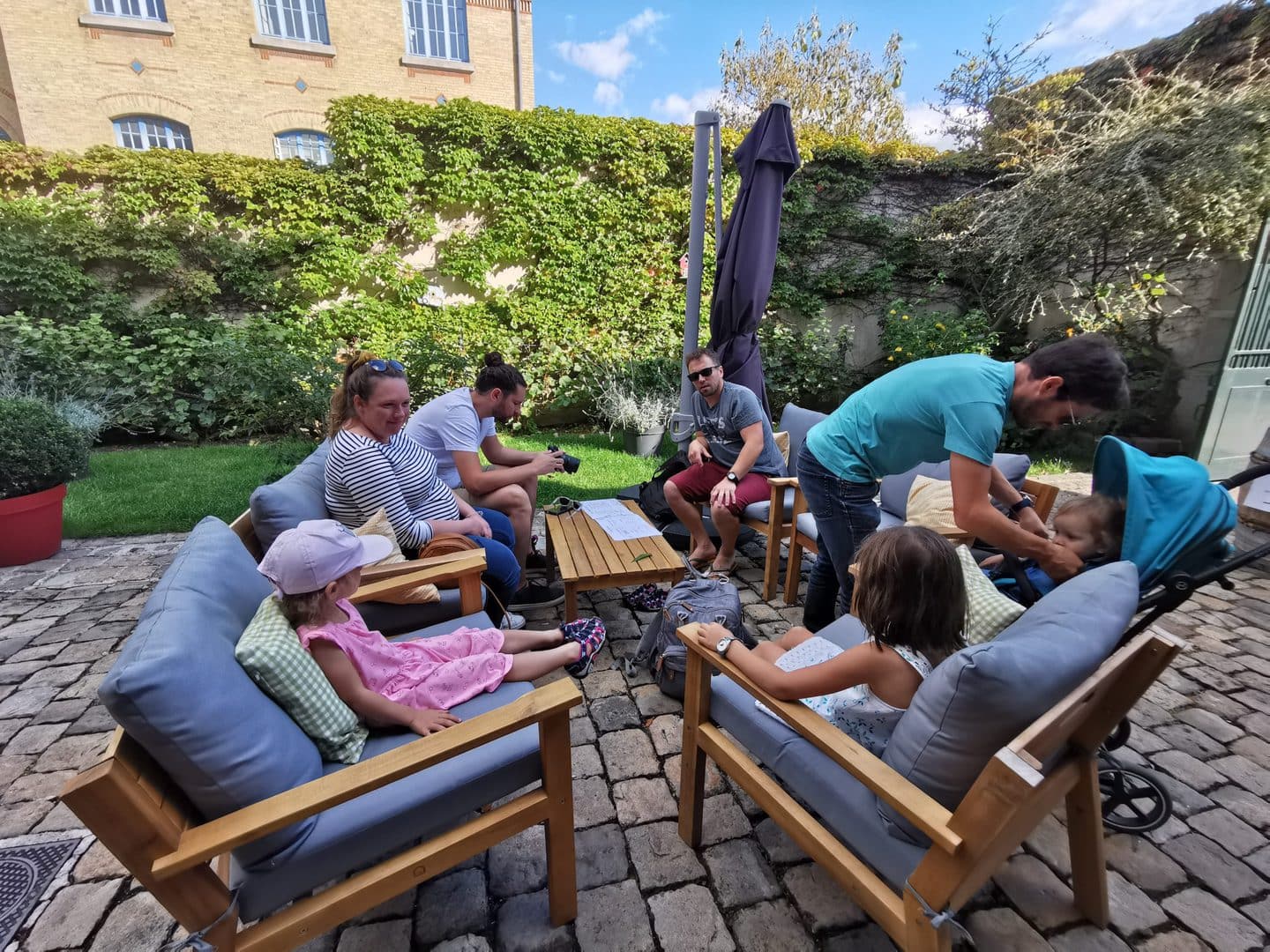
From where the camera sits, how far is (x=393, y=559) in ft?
7.66

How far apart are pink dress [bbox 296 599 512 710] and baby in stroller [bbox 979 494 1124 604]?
1.95 metres

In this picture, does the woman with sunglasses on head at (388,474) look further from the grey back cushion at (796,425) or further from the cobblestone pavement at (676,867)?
the grey back cushion at (796,425)

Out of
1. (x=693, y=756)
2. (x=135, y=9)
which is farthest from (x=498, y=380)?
(x=135, y=9)

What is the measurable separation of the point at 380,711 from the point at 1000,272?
29.0ft

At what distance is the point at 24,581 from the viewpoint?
3.41 metres

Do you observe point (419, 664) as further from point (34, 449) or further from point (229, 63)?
point (229, 63)

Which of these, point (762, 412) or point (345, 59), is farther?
point (345, 59)

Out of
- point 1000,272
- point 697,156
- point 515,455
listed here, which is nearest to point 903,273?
point 1000,272

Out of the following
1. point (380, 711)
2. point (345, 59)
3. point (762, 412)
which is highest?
point (345, 59)

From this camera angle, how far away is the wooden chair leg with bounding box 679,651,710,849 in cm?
175

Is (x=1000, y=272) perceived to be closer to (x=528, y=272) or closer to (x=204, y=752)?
(x=528, y=272)

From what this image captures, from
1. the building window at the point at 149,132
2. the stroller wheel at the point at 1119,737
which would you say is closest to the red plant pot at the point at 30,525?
the stroller wheel at the point at 1119,737

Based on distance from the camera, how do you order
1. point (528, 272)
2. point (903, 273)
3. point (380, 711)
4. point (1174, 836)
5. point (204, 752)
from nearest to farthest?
point (204, 752)
point (380, 711)
point (1174, 836)
point (528, 272)
point (903, 273)

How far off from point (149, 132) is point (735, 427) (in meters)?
15.2
